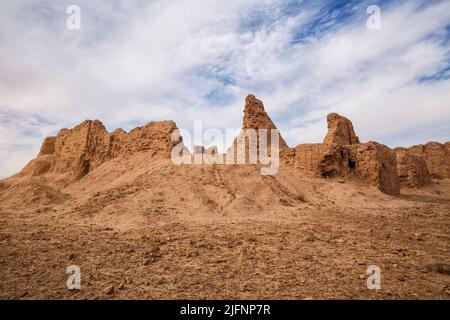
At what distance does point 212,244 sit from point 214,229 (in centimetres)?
129

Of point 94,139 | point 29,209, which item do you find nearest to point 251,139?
point 94,139

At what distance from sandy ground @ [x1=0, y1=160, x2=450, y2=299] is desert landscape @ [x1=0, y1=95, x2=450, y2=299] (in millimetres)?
30

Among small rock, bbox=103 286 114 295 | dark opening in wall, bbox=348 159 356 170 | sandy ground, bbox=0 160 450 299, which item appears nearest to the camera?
small rock, bbox=103 286 114 295

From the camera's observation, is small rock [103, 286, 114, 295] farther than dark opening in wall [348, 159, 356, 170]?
No

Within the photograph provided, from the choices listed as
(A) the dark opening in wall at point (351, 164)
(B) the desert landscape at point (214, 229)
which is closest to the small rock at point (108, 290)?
(B) the desert landscape at point (214, 229)

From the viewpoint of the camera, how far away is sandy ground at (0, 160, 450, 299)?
12.7 feet

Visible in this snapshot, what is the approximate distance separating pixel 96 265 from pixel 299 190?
10644 mm

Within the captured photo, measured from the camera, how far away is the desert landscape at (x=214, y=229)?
396 centimetres

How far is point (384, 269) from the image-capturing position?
448cm

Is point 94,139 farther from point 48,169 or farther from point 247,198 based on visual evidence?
point 247,198

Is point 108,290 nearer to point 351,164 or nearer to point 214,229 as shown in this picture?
point 214,229

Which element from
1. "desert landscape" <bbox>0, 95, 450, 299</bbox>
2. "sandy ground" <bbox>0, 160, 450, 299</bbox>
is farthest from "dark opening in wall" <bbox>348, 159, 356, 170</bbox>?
"sandy ground" <bbox>0, 160, 450, 299</bbox>

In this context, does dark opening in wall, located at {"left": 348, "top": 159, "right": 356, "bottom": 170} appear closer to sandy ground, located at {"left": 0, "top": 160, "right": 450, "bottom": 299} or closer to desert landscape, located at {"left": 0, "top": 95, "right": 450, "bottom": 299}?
desert landscape, located at {"left": 0, "top": 95, "right": 450, "bottom": 299}
